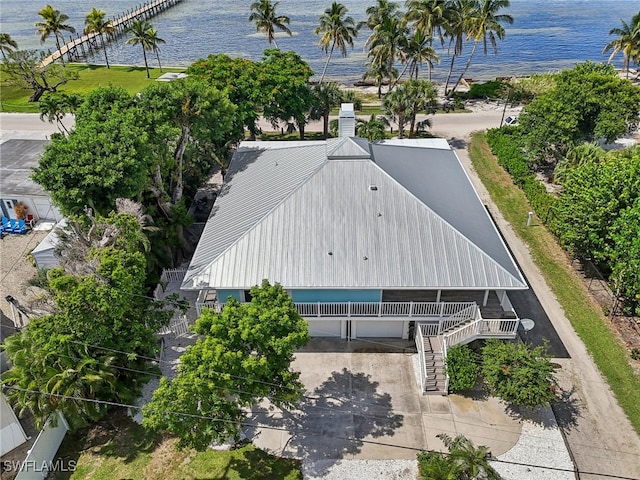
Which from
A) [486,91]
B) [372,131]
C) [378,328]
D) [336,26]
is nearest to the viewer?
[378,328]

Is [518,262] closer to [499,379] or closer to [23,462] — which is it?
[499,379]

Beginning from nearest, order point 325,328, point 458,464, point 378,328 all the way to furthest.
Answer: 1. point 458,464
2. point 378,328
3. point 325,328

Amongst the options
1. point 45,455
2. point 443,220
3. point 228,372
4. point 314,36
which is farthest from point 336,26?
point 314,36

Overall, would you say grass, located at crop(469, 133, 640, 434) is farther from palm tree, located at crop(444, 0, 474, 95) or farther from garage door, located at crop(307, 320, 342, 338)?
palm tree, located at crop(444, 0, 474, 95)

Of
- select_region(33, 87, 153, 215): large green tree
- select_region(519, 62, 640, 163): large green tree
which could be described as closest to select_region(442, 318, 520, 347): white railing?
select_region(33, 87, 153, 215): large green tree

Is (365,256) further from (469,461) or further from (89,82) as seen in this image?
(89,82)
